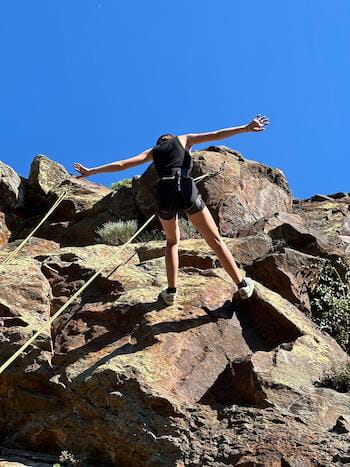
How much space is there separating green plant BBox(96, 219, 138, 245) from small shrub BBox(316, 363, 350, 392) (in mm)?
6316

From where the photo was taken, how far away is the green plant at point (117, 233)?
40.0 ft

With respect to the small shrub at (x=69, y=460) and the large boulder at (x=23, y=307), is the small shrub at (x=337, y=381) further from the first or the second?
the large boulder at (x=23, y=307)

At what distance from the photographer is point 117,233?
12.3 metres

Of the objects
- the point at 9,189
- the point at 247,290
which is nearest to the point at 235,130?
the point at 247,290

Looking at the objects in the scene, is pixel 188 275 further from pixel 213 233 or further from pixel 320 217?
pixel 320 217

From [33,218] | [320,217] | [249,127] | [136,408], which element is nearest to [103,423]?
[136,408]

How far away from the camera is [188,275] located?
838cm

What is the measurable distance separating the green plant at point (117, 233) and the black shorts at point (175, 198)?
4804mm

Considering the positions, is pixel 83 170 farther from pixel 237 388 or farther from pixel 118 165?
pixel 237 388

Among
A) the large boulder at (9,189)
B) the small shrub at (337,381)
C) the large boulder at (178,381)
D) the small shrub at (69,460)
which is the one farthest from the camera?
the large boulder at (9,189)

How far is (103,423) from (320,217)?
9130 millimetres

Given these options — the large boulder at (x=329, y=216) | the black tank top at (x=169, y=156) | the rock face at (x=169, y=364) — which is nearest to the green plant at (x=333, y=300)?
the rock face at (x=169, y=364)

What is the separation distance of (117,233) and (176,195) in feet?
16.8

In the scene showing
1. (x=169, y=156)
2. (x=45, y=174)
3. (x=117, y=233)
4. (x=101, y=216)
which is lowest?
(x=169, y=156)
